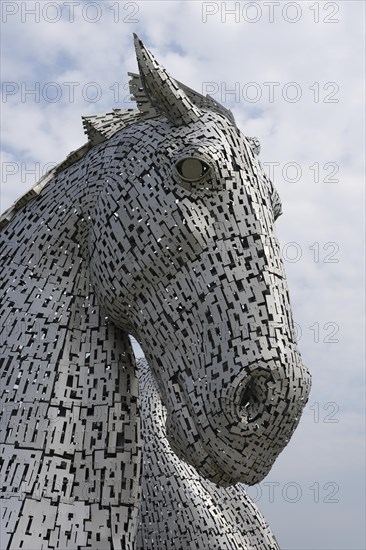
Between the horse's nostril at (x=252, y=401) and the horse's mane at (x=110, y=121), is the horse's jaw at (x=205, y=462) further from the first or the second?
the horse's mane at (x=110, y=121)

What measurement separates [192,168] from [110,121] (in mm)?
675

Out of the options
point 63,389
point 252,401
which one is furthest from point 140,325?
point 252,401

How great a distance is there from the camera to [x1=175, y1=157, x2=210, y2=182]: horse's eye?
2221 millimetres

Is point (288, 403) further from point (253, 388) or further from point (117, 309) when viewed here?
point (117, 309)

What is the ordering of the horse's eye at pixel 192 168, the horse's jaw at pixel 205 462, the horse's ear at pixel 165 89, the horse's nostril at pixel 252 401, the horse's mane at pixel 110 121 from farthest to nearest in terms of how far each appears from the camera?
1. the horse's mane at pixel 110 121
2. the horse's ear at pixel 165 89
3. the horse's eye at pixel 192 168
4. the horse's jaw at pixel 205 462
5. the horse's nostril at pixel 252 401

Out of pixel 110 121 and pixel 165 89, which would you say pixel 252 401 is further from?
pixel 110 121

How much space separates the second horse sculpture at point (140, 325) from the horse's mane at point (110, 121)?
0.03 meters

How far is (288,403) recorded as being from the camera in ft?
6.43

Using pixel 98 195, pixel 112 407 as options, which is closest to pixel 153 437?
pixel 112 407

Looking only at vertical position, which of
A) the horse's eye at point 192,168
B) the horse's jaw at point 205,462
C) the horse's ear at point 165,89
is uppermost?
the horse's ear at point 165,89

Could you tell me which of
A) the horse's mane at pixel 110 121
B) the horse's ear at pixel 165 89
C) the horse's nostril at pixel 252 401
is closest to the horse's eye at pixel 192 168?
the horse's ear at pixel 165 89

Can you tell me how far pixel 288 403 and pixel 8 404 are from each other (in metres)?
0.89

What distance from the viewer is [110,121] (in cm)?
276

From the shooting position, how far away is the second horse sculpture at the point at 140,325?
2.02 m
